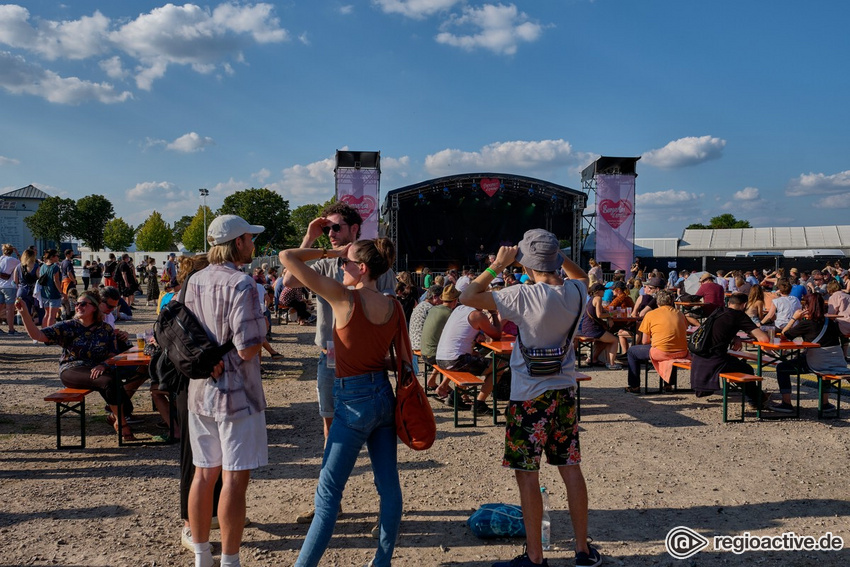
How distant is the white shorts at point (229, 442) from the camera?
2.54m

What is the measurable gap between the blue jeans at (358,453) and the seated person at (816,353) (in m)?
5.18

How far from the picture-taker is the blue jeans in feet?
7.97

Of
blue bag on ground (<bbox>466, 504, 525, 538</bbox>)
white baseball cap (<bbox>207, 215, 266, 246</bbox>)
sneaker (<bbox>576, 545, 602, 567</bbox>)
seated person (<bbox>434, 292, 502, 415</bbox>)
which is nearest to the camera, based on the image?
white baseball cap (<bbox>207, 215, 266, 246</bbox>)

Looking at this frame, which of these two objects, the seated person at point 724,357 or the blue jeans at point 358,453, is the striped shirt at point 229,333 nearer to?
the blue jeans at point 358,453

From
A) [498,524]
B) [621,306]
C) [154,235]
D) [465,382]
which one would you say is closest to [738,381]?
[465,382]

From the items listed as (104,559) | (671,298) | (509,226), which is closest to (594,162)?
(509,226)

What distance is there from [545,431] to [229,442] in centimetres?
145

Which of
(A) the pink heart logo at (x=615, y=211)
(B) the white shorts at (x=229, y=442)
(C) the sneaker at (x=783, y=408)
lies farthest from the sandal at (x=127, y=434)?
(A) the pink heart logo at (x=615, y=211)

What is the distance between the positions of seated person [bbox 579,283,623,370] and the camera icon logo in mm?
5248

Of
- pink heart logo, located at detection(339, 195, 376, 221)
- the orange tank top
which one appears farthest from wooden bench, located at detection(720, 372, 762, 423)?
pink heart logo, located at detection(339, 195, 376, 221)

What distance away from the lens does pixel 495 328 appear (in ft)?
21.4

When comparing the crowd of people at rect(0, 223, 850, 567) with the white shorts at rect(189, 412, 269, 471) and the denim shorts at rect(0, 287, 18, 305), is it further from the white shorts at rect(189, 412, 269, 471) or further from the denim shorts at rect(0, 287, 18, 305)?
the denim shorts at rect(0, 287, 18, 305)

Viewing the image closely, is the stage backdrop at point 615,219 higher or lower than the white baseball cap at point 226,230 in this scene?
higher

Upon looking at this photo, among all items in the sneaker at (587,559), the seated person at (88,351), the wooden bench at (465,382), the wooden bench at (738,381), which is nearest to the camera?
the sneaker at (587,559)
